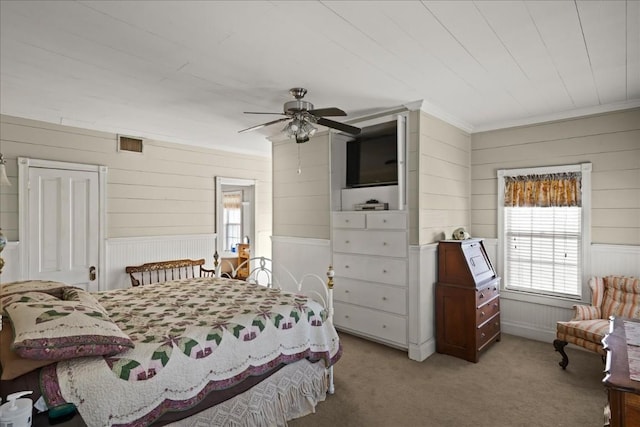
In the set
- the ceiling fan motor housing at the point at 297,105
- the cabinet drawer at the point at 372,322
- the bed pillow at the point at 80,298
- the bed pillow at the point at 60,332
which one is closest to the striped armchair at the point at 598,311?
the cabinet drawer at the point at 372,322

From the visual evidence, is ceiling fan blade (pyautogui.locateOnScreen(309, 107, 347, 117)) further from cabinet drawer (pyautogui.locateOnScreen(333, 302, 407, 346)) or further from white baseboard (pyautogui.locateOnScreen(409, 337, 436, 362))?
white baseboard (pyautogui.locateOnScreen(409, 337, 436, 362))

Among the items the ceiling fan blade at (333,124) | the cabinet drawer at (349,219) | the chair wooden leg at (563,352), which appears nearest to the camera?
the ceiling fan blade at (333,124)

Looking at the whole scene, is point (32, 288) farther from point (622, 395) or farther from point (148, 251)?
point (622, 395)

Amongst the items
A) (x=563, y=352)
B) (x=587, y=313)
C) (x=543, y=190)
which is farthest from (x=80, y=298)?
(x=543, y=190)

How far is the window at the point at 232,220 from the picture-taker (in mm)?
6309

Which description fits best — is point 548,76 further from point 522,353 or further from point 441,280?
point 522,353

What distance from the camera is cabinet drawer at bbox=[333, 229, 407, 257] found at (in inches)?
150

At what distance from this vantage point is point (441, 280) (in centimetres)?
391

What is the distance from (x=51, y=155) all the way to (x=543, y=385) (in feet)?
18.4

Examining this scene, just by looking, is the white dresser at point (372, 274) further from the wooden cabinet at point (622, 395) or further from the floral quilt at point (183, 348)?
the wooden cabinet at point (622, 395)

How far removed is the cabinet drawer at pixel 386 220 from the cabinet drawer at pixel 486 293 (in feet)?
3.49

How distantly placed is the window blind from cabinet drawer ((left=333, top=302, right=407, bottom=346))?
5.74ft

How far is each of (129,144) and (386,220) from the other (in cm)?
351

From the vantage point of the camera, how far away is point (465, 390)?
300 cm
